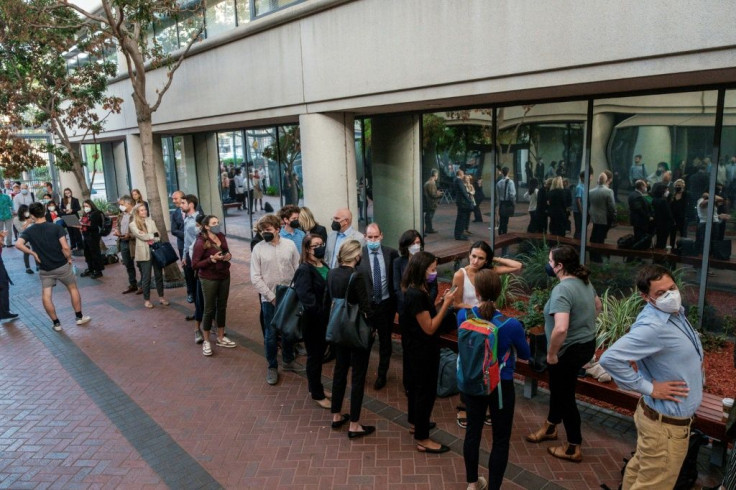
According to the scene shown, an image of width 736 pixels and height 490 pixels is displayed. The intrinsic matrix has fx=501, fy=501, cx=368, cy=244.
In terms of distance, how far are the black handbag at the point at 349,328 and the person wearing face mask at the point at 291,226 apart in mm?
2522

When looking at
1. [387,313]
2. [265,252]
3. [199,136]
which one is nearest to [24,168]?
[199,136]

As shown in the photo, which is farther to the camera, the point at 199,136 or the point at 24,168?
the point at 199,136

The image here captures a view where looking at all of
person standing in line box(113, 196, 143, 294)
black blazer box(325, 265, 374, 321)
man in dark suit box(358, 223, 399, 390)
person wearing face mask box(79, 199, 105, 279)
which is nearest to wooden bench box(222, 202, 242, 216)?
person wearing face mask box(79, 199, 105, 279)

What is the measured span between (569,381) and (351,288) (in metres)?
2.03

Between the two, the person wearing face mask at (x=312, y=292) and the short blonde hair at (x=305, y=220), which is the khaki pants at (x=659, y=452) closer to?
the person wearing face mask at (x=312, y=292)

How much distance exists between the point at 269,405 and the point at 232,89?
26.7 feet

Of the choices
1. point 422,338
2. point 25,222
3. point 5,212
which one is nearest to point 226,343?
point 422,338

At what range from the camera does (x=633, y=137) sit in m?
7.09

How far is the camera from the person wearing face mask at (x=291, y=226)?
6.93 meters

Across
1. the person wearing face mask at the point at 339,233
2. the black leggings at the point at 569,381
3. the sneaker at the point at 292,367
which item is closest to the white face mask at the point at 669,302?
the black leggings at the point at 569,381

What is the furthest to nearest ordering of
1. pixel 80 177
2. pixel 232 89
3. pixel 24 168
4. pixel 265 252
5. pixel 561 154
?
pixel 24 168, pixel 80 177, pixel 232 89, pixel 561 154, pixel 265 252

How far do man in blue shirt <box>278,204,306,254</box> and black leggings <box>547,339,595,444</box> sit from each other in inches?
150

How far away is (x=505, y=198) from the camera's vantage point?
28.7ft

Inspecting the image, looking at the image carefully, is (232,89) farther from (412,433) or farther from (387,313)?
(412,433)
